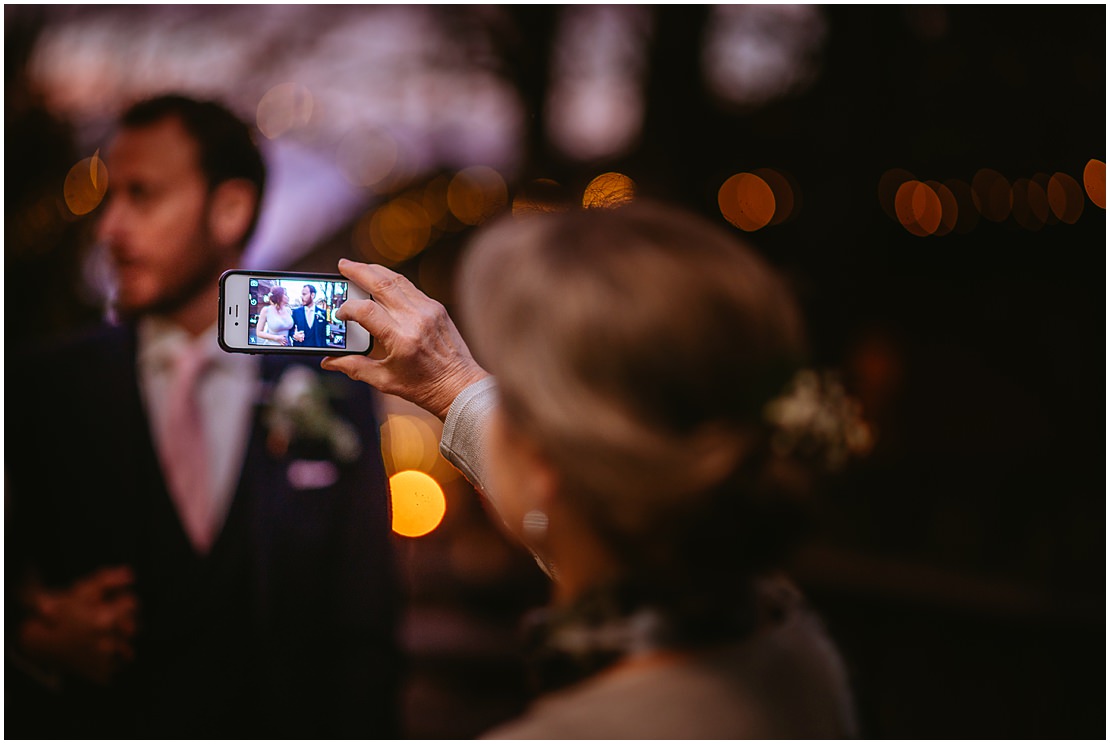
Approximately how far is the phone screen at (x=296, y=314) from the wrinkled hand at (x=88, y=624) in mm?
857

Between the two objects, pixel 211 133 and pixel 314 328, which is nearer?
pixel 314 328

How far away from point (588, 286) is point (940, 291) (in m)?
10.2

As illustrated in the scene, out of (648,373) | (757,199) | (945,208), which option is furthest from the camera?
(945,208)

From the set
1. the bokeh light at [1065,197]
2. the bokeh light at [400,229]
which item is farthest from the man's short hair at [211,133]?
the bokeh light at [1065,197]

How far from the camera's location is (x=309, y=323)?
168cm

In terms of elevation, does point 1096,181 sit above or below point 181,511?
above

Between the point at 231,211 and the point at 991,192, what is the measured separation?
25.9 ft

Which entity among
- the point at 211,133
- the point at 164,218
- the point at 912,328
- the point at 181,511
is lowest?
the point at 181,511

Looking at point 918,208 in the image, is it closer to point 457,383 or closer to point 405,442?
point 405,442

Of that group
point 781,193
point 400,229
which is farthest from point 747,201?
point 400,229

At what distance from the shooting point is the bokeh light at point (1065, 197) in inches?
315

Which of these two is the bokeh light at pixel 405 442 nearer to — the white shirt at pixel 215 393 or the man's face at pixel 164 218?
the white shirt at pixel 215 393

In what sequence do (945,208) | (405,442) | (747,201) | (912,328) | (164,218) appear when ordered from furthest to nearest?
(912,328)
(945,208)
(747,201)
(405,442)
(164,218)

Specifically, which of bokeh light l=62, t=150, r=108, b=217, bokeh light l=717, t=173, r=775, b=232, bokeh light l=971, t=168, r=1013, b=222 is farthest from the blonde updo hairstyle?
bokeh light l=971, t=168, r=1013, b=222
